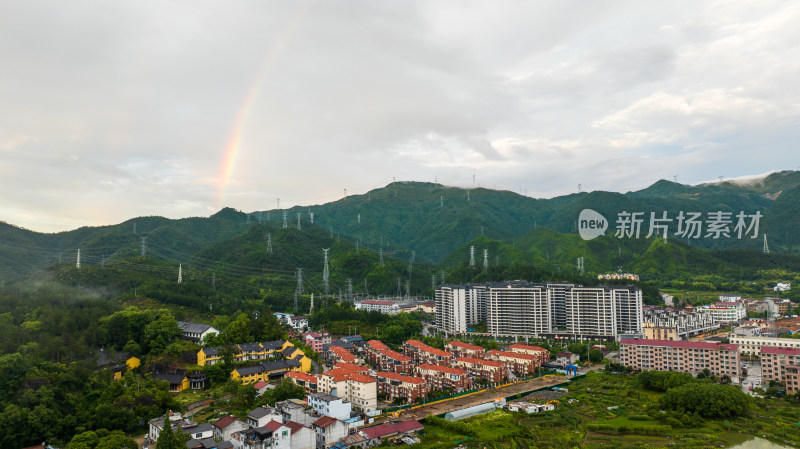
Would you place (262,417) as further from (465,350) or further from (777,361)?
(777,361)

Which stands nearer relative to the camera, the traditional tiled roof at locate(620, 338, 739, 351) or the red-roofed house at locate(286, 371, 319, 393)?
the red-roofed house at locate(286, 371, 319, 393)

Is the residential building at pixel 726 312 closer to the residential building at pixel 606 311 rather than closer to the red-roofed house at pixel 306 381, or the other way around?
the residential building at pixel 606 311

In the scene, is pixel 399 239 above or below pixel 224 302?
above

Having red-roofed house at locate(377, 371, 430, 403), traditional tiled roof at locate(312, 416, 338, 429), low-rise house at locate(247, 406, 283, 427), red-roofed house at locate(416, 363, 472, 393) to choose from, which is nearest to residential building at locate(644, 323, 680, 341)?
red-roofed house at locate(416, 363, 472, 393)

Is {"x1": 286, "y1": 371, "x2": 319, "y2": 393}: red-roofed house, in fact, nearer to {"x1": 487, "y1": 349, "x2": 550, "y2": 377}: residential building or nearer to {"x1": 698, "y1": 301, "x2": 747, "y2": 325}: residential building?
{"x1": 487, "y1": 349, "x2": 550, "y2": 377}: residential building

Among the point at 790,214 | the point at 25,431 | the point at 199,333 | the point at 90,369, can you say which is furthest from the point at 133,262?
the point at 790,214

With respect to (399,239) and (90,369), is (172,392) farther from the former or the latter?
(399,239)

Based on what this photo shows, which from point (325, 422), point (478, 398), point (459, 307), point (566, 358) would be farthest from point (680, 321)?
point (325, 422)
